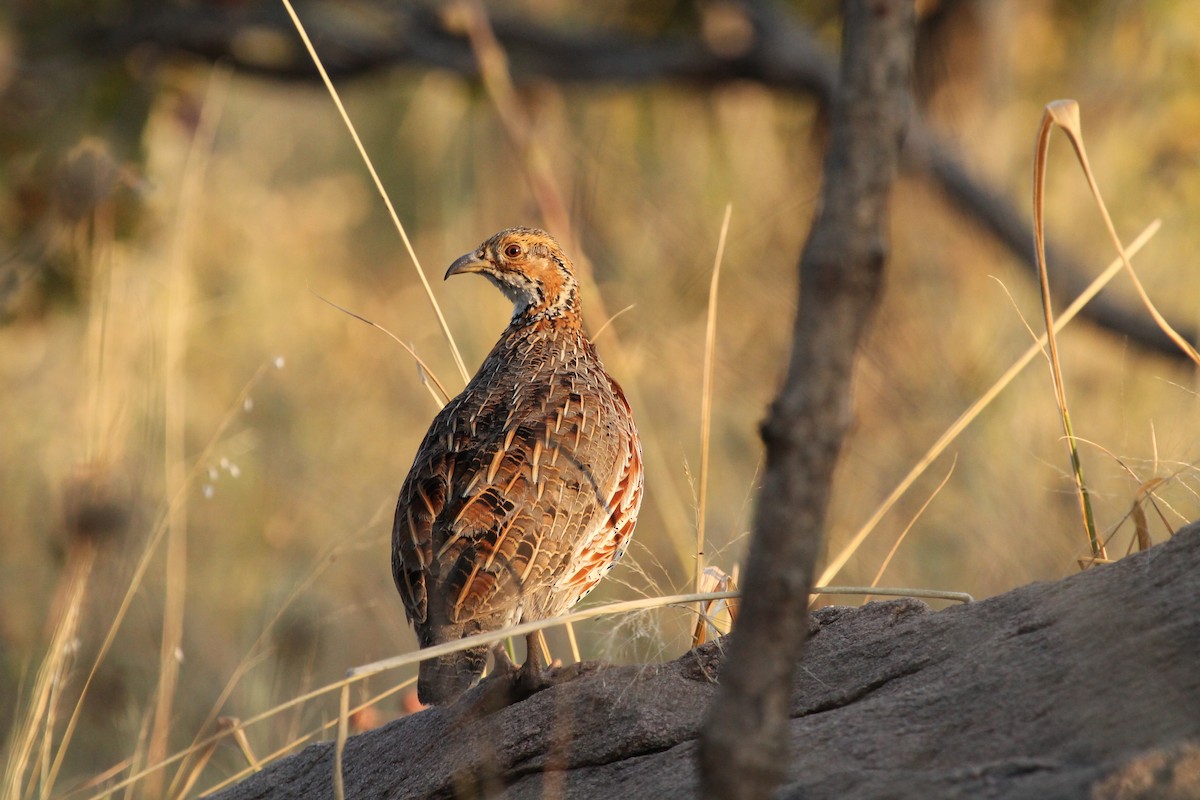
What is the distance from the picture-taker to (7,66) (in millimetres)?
8336

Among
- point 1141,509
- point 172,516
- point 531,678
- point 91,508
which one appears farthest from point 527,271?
point 1141,509

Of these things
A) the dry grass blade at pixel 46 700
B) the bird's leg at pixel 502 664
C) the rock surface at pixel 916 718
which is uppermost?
the dry grass blade at pixel 46 700

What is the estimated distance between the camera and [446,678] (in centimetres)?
326

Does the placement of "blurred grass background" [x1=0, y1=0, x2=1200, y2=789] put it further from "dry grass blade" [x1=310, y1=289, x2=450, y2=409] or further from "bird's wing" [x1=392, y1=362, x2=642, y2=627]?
"dry grass blade" [x1=310, y1=289, x2=450, y2=409]

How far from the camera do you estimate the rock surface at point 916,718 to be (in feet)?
7.00

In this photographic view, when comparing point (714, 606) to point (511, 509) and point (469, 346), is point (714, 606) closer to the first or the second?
point (511, 509)

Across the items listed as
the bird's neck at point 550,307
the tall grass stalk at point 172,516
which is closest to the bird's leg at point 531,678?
the tall grass stalk at point 172,516

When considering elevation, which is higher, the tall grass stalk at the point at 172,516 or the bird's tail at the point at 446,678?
the tall grass stalk at the point at 172,516

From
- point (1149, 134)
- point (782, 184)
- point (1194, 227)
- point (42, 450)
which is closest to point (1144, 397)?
point (1194, 227)

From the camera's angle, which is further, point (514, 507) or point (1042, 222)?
point (514, 507)

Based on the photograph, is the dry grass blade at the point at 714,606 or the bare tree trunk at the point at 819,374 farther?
the dry grass blade at the point at 714,606

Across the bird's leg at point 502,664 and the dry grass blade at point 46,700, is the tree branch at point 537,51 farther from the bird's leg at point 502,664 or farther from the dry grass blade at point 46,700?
the bird's leg at point 502,664

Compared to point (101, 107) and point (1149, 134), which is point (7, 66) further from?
point (1149, 134)

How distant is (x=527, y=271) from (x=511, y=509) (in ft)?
4.50
